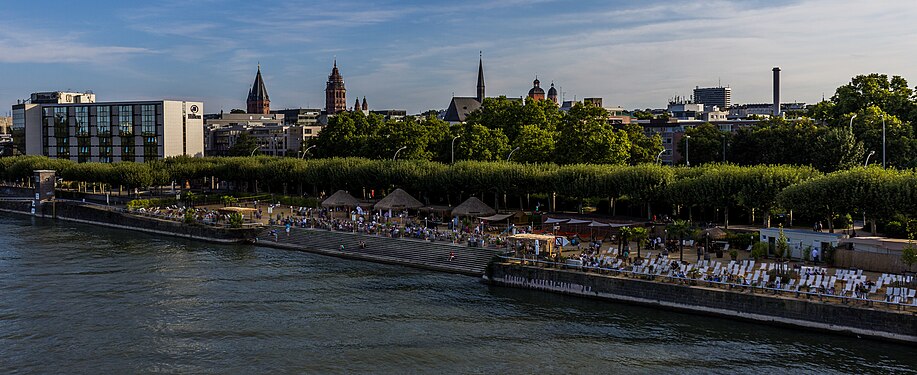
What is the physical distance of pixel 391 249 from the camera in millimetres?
60125

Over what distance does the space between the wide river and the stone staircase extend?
179 cm

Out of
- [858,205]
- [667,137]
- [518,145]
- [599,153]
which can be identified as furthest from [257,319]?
[667,137]

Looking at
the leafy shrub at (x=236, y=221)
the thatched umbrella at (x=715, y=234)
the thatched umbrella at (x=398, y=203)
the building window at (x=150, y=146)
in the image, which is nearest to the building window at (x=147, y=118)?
the building window at (x=150, y=146)

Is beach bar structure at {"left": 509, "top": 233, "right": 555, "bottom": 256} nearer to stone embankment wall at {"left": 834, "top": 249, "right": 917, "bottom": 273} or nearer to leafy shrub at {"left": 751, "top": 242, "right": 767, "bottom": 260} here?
leafy shrub at {"left": 751, "top": 242, "right": 767, "bottom": 260}

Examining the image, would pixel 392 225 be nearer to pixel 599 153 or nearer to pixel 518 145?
pixel 599 153

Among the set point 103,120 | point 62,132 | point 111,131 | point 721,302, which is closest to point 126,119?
point 111,131

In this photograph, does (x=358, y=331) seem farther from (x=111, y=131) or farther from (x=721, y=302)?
(x=111, y=131)

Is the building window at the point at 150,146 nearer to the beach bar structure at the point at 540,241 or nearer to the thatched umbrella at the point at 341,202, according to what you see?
Result: the thatched umbrella at the point at 341,202

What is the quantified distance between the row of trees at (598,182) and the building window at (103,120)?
3874cm

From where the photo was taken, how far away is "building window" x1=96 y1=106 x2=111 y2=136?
14812 centimetres

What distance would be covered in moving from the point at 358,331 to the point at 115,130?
123 metres

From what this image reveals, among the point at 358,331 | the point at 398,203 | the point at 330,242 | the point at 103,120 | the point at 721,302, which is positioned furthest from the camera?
the point at 103,120

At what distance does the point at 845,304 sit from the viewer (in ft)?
125

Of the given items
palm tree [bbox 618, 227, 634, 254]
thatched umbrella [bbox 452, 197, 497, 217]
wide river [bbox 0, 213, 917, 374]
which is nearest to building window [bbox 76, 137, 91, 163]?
wide river [bbox 0, 213, 917, 374]
